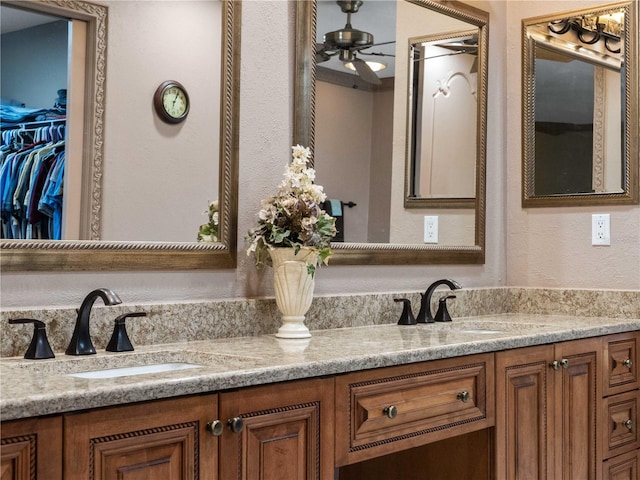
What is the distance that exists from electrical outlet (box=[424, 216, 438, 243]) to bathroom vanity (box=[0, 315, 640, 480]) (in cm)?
33

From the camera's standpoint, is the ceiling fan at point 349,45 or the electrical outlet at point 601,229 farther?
the electrical outlet at point 601,229

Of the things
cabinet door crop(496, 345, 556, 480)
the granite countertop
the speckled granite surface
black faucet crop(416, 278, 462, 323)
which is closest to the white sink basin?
the granite countertop

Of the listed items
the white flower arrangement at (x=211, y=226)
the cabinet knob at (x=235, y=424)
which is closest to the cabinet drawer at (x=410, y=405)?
the cabinet knob at (x=235, y=424)

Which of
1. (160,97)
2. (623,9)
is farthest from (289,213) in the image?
(623,9)

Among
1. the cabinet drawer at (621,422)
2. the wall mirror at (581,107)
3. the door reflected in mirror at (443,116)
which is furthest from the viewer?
the wall mirror at (581,107)

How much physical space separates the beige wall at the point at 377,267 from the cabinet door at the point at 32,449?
1.89 ft

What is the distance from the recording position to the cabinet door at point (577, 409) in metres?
2.51

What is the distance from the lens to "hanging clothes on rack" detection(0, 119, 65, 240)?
180 centimetres

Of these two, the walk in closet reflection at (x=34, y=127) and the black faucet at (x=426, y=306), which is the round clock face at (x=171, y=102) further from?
the black faucet at (x=426, y=306)

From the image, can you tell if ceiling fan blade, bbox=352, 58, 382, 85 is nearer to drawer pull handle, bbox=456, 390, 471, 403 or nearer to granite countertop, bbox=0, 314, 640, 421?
granite countertop, bbox=0, 314, 640, 421

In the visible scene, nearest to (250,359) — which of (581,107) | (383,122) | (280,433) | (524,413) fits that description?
(280,433)

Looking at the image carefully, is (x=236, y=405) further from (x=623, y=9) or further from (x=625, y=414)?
(x=623, y=9)

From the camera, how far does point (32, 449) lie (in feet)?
4.28

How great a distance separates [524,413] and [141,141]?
4.26 ft
